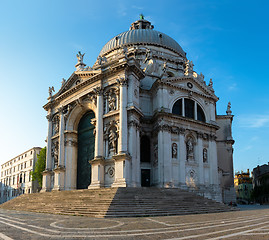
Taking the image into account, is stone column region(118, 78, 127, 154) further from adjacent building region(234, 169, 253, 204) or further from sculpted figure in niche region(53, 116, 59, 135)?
adjacent building region(234, 169, 253, 204)

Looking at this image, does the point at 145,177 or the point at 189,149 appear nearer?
the point at 145,177

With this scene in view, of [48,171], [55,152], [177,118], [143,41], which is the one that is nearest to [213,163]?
[177,118]

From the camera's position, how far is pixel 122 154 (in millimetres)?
26781

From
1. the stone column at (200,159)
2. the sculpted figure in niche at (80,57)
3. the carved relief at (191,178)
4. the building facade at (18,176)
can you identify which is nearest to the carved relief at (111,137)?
the carved relief at (191,178)

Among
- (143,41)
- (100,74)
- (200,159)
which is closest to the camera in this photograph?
(100,74)

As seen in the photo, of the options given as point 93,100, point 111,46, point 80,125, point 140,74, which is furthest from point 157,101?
point 111,46

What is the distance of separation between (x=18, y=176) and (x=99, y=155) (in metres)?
49.3

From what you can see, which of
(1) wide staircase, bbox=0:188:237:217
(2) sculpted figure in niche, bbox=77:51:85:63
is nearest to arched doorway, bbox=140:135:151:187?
(1) wide staircase, bbox=0:188:237:217

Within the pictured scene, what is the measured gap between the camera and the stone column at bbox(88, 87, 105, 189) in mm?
28266

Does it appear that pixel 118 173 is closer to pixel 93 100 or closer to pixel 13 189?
pixel 93 100

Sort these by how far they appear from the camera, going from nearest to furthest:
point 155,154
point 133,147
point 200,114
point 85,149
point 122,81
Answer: point 133,147 < point 122,81 < point 155,154 < point 85,149 < point 200,114

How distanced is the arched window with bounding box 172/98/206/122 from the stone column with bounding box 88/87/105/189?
925 centimetres

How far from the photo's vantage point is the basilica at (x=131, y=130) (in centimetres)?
2870

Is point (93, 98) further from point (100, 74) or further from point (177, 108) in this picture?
point (177, 108)
